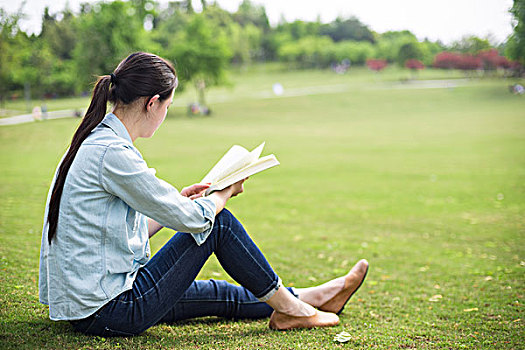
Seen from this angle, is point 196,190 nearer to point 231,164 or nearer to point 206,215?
point 231,164

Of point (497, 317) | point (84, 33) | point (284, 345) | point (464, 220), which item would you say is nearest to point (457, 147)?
point (464, 220)

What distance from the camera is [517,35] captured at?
20391mm

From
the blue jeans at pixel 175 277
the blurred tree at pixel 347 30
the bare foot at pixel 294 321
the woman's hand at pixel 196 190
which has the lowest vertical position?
the bare foot at pixel 294 321

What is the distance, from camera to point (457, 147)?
56.2ft

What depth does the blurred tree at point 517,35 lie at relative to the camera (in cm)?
1655

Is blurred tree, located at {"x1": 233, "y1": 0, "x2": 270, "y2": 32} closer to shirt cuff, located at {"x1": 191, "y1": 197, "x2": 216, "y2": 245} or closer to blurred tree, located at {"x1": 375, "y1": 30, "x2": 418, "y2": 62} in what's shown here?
blurred tree, located at {"x1": 375, "y1": 30, "x2": 418, "y2": 62}

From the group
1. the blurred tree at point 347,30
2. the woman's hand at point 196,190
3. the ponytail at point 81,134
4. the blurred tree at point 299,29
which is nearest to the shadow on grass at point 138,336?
the ponytail at point 81,134

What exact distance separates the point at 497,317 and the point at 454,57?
193 feet

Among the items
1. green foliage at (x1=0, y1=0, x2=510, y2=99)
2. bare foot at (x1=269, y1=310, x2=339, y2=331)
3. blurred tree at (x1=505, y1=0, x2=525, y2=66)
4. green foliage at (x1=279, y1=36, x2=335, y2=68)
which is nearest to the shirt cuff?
bare foot at (x1=269, y1=310, x2=339, y2=331)

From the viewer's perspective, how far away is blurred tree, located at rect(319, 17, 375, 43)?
277 ft

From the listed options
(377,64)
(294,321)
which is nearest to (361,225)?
(294,321)

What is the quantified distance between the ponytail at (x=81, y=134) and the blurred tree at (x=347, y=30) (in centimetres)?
8362

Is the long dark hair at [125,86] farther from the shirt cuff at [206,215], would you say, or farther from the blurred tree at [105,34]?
the blurred tree at [105,34]

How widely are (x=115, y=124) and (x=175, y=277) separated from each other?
0.79m
